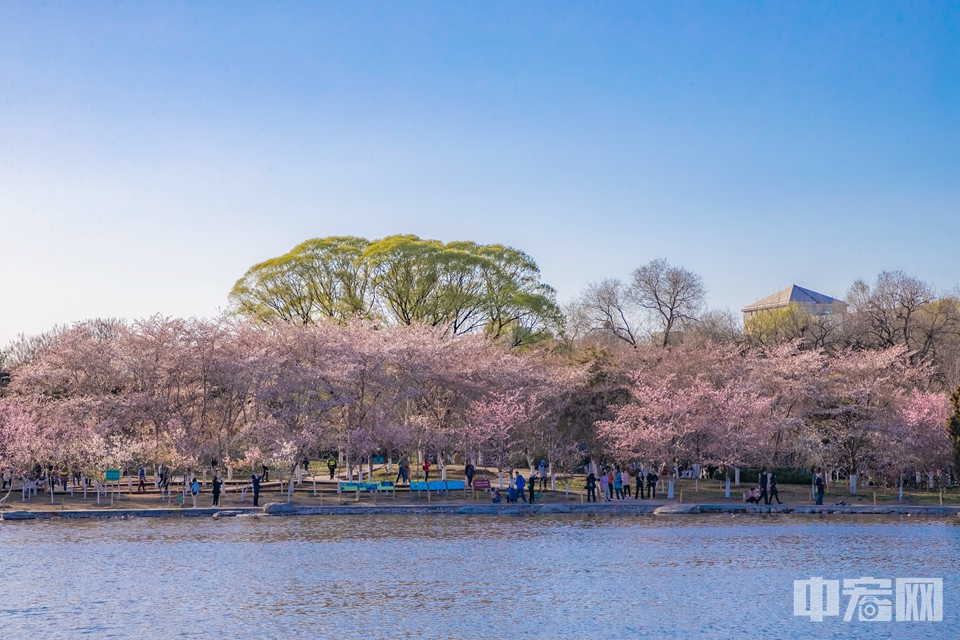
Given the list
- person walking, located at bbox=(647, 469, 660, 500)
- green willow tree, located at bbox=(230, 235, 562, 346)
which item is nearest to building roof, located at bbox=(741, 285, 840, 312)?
green willow tree, located at bbox=(230, 235, 562, 346)

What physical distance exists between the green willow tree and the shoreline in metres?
27.7

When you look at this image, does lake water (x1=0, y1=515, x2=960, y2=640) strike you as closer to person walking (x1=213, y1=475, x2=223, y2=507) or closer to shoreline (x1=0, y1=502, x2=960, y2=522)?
shoreline (x1=0, y1=502, x2=960, y2=522)

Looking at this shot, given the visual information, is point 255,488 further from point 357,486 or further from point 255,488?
point 357,486

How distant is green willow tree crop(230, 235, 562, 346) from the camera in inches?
2977

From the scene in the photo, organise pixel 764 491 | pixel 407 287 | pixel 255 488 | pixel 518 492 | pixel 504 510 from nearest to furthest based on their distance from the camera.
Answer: pixel 504 510 → pixel 255 488 → pixel 518 492 → pixel 764 491 → pixel 407 287

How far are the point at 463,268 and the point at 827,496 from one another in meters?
32.8

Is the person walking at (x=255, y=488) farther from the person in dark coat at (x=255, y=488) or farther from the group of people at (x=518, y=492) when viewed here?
the group of people at (x=518, y=492)

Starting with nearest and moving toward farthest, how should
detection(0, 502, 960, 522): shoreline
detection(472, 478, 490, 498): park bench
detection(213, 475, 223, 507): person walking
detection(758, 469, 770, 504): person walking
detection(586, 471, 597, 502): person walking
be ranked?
detection(0, 502, 960, 522): shoreline
detection(213, 475, 223, 507): person walking
detection(586, 471, 597, 502): person walking
detection(758, 469, 770, 504): person walking
detection(472, 478, 490, 498): park bench

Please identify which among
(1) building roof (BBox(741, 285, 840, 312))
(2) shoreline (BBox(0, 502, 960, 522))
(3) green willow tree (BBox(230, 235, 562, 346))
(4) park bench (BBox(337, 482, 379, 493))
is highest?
(1) building roof (BBox(741, 285, 840, 312))

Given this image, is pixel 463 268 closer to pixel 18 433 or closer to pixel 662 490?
pixel 662 490

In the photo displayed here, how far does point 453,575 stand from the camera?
2902 cm

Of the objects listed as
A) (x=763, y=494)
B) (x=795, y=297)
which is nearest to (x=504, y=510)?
(x=763, y=494)

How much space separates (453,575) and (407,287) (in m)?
48.0

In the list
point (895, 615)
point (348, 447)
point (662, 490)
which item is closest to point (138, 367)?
point (348, 447)
